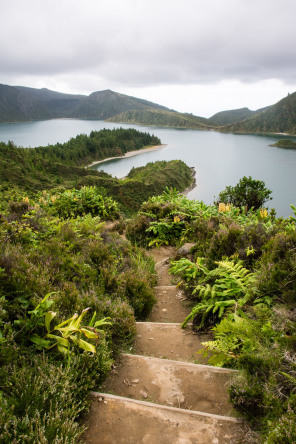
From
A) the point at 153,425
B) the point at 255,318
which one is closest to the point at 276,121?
the point at 255,318

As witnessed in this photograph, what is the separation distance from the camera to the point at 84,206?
9.87 metres

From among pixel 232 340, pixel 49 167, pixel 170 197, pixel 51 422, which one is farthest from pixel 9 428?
pixel 49 167

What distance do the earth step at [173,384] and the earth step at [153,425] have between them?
23cm

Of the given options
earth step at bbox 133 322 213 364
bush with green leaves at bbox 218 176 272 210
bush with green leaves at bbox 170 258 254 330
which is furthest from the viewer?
bush with green leaves at bbox 218 176 272 210

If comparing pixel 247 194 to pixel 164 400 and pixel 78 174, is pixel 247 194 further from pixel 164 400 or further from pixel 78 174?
pixel 78 174

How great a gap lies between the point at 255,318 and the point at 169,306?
6.09 ft

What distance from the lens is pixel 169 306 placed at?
4.57 meters

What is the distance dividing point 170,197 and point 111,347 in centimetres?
667

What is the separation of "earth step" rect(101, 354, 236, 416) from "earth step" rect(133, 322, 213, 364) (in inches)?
14.4

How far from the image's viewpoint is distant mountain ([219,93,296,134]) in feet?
427

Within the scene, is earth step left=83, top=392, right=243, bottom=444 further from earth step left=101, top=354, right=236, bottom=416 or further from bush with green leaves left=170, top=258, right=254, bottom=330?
bush with green leaves left=170, top=258, right=254, bottom=330

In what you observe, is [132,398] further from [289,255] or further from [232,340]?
[289,255]

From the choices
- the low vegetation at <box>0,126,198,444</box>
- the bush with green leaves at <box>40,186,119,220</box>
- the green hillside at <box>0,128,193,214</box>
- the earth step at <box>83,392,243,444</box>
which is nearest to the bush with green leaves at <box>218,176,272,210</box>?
the bush with green leaves at <box>40,186,119,220</box>

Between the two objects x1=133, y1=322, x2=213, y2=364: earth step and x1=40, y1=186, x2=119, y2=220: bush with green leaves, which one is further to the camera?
x1=40, y1=186, x2=119, y2=220: bush with green leaves
